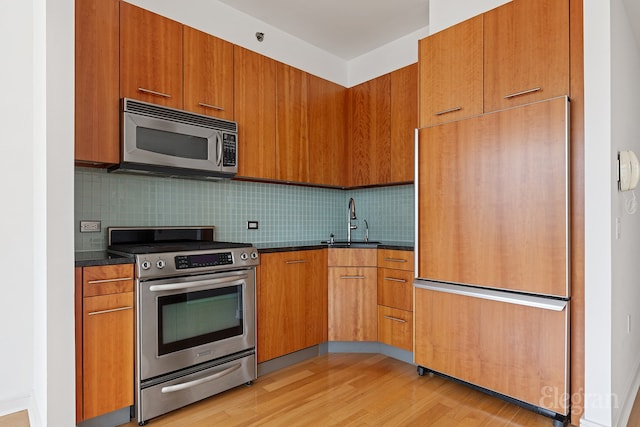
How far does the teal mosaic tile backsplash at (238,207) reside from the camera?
A: 238 cm

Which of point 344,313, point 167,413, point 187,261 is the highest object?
point 187,261

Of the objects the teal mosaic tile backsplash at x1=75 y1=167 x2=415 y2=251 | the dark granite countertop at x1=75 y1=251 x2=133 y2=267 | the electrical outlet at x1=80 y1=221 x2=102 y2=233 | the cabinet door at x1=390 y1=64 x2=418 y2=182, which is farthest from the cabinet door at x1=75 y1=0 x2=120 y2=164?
the cabinet door at x1=390 y1=64 x2=418 y2=182

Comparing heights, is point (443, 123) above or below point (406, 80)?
below

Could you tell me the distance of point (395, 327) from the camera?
2.93 m

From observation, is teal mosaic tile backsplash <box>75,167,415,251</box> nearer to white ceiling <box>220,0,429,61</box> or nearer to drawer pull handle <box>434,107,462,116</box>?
drawer pull handle <box>434,107,462,116</box>

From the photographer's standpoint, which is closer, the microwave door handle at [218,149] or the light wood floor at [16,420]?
the light wood floor at [16,420]

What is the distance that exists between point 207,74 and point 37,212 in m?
1.35

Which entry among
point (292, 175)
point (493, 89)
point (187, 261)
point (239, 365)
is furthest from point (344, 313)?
point (493, 89)

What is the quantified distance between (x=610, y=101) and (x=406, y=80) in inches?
61.7

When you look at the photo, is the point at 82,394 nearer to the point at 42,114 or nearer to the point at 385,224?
the point at 42,114

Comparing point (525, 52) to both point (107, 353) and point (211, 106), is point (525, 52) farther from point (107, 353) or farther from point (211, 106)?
point (107, 353)

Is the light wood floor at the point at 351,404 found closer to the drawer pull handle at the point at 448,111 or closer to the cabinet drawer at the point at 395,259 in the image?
the cabinet drawer at the point at 395,259

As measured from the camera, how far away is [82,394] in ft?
6.10

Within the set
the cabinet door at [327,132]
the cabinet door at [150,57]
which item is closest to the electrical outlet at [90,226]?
the cabinet door at [150,57]
